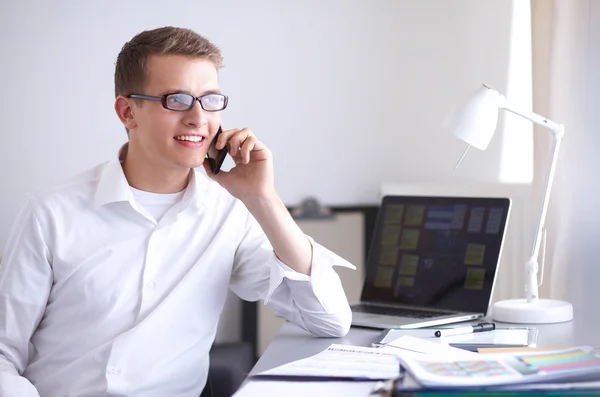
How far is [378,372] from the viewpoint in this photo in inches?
45.6

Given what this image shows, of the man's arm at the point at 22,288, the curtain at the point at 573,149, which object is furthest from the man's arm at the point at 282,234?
the curtain at the point at 573,149

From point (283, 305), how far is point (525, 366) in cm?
66

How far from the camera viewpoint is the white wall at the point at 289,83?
2.76m

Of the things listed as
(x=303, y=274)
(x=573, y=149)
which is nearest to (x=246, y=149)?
(x=303, y=274)

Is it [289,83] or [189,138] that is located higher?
[289,83]

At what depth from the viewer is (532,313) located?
1.64 metres

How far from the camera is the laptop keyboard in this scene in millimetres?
1669

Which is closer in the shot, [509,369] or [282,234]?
[509,369]

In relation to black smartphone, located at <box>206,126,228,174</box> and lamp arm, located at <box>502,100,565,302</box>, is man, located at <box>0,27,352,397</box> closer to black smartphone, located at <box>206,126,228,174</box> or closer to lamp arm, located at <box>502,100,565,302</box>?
black smartphone, located at <box>206,126,228,174</box>

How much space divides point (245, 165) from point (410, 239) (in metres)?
0.46

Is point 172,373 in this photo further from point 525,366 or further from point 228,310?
point 228,310

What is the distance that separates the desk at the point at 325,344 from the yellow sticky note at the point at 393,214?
347 mm

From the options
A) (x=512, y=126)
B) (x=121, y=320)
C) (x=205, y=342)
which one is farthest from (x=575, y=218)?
(x=121, y=320)

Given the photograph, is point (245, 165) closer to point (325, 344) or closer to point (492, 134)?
point (325, 344)
